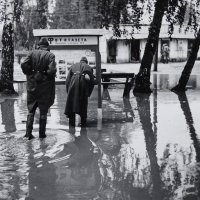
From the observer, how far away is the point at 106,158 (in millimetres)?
7637

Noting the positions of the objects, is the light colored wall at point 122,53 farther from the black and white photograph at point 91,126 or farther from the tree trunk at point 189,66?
the black and white photograph at point 91,126

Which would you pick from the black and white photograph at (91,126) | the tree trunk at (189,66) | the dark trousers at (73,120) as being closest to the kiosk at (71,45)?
the black and white photograph at (91,126)

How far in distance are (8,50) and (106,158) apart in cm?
1035

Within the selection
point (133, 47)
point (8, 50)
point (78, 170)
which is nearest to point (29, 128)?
point (78, 170)

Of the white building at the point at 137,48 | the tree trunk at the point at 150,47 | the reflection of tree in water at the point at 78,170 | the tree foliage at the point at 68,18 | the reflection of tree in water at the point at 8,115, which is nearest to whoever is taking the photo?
the reflection of tree in water at the point at 78,170

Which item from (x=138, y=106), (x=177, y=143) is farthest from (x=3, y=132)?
(x=138, y=106)

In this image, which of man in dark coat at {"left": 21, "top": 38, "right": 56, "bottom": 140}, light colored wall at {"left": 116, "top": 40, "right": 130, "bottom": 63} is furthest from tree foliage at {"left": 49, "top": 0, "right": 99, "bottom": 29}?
man in dark coat at {"left": 21, "top": 38, "right": 56, "bottom": 140}

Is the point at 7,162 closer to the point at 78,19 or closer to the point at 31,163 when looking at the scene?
the point at 31,163

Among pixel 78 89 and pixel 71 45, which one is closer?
pixel 78 89

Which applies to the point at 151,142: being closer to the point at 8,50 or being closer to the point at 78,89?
the point at 78,89

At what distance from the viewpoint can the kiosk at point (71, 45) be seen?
11414 mm

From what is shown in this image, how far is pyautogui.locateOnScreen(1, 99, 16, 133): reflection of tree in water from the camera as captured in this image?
10.7m

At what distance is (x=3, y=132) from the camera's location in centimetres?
1001

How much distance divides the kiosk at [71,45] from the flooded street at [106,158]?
53.3 inches
